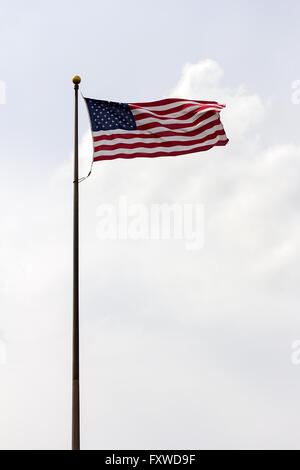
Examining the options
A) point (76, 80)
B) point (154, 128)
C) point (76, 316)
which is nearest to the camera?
point (76, 316)

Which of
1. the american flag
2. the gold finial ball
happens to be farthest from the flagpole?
the american flag

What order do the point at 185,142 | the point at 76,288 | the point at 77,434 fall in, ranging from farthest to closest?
the point at 185,142, the point at 76,288, the point at 77,434

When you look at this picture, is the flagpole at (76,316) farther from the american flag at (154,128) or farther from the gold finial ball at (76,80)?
the american flag at (154,128)

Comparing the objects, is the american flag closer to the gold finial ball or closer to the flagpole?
the gold finial ball

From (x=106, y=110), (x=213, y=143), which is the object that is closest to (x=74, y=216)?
(x=106, y=110)

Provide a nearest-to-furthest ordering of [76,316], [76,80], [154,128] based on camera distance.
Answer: [76,316] < [76,80] < [154,128]

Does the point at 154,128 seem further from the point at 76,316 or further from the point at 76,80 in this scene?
the point at 76,316

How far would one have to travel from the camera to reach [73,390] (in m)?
17.4

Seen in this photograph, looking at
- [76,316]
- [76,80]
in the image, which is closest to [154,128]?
[76,80]

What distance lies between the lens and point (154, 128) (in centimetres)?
2144

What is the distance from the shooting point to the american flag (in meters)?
20.6

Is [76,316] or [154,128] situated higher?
[154,128]
